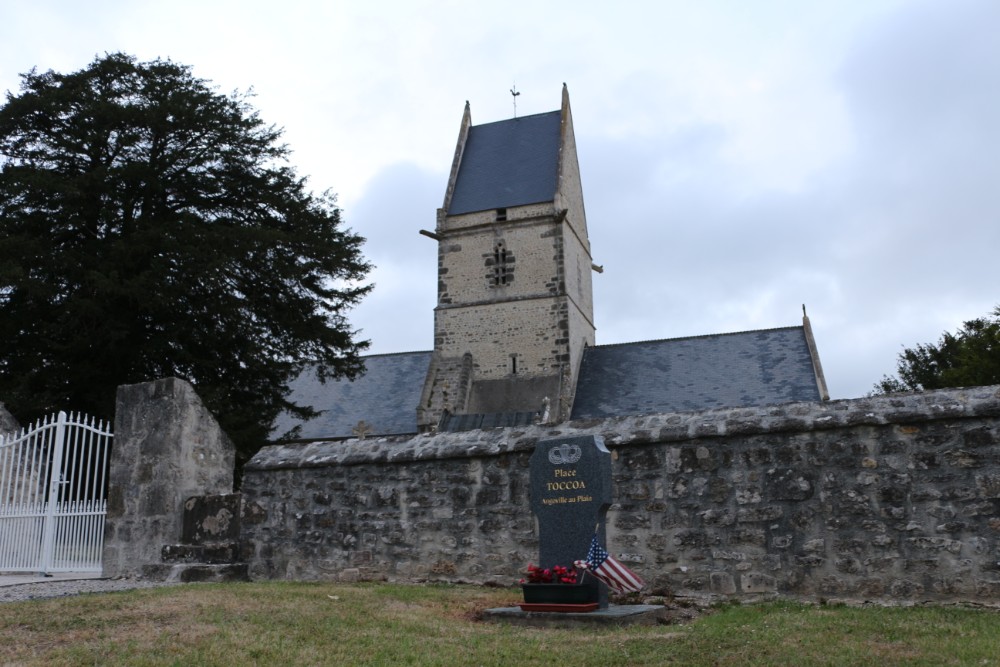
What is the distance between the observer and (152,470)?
9406 mm

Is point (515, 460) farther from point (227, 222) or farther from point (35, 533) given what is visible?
point (227, 222)

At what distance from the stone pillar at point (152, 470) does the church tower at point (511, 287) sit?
1689 centimetres

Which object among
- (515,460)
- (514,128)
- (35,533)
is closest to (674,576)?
(515,460)

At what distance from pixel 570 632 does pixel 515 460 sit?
2.28m

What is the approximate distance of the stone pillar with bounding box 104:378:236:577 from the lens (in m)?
9.27

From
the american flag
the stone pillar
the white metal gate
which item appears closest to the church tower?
the white metal gate

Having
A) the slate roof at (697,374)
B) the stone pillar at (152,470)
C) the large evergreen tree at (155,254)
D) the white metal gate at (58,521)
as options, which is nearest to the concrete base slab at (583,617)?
the stone pillar at (152,470)

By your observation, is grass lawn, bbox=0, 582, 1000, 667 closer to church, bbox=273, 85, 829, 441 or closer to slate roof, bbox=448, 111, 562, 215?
church, bbox=273, 85, 829, 441

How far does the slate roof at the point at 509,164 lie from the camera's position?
3058 cm

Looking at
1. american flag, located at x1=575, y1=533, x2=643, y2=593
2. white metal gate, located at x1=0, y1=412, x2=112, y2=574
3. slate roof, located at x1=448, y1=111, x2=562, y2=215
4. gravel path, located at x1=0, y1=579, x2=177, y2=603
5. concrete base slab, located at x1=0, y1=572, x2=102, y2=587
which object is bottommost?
american flag, located at x1=575, y1=533, x2=643, y2=593

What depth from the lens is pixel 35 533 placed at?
1005 centimetres

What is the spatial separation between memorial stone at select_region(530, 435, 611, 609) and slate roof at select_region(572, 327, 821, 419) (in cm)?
1875

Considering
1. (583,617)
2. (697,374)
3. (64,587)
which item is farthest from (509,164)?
(583,617)

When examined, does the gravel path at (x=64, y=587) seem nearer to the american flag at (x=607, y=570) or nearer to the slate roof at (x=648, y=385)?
the american flag at (x=607, y=570)
